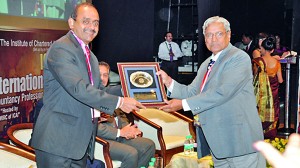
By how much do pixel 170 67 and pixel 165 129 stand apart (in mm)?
5741

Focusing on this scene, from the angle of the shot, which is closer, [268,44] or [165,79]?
[165,79]

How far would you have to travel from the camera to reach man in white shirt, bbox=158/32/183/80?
11.1 meters

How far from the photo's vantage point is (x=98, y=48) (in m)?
9.95

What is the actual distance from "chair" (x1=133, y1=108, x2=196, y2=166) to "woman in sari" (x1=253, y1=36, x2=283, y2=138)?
1705 millimetres

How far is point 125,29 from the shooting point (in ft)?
31.9

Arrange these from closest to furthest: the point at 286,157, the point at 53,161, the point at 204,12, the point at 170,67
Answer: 1. the point at 286,157
2. the point at 53,161
3. the point at 204,12
4. the point at 170,67

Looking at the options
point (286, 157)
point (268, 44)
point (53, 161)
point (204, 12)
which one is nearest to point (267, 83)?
point (268, 44)

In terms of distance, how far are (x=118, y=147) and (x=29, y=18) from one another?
1807mm

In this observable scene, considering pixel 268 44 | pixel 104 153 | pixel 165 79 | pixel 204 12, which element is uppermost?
pixel 204 12

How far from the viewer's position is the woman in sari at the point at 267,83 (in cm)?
664

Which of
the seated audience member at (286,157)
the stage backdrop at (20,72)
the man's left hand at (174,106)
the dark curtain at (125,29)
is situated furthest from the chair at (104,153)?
the dark curtain at (125,29)

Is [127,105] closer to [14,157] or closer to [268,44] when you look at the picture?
[14,157]

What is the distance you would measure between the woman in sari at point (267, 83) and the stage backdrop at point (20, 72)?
311cm

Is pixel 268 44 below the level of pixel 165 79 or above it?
above
